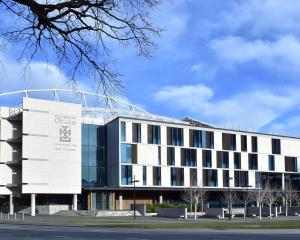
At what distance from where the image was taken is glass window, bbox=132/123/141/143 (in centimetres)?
9419

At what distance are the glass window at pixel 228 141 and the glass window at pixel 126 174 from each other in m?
20.4

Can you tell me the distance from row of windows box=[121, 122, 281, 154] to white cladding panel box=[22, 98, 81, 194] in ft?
28.4

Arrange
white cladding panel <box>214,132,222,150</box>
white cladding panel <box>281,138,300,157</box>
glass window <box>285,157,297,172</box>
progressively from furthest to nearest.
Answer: white cladding panel <box>281,138,300,157</box>, glass window <box>285,157,297,172</box>, white cladding panel <box>214,132,222,150</box>

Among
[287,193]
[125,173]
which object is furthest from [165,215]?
[287,193]

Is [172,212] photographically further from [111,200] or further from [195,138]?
[195,138]

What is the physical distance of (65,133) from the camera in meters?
89.2

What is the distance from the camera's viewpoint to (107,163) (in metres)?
95.2

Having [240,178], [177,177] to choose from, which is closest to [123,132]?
[177,177]

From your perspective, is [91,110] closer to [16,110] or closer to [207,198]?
[16,110]

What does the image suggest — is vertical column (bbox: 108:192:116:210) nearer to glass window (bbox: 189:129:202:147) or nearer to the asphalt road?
glass window (bbox: 189:129:202:147)

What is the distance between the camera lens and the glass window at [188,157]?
3873 inches

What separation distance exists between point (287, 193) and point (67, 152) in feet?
123

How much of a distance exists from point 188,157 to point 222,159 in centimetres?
740

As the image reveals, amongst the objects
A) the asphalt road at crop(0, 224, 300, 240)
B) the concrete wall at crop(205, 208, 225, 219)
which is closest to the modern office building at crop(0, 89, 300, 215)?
the concrete wall at crop(205, 208, 225, 219)
